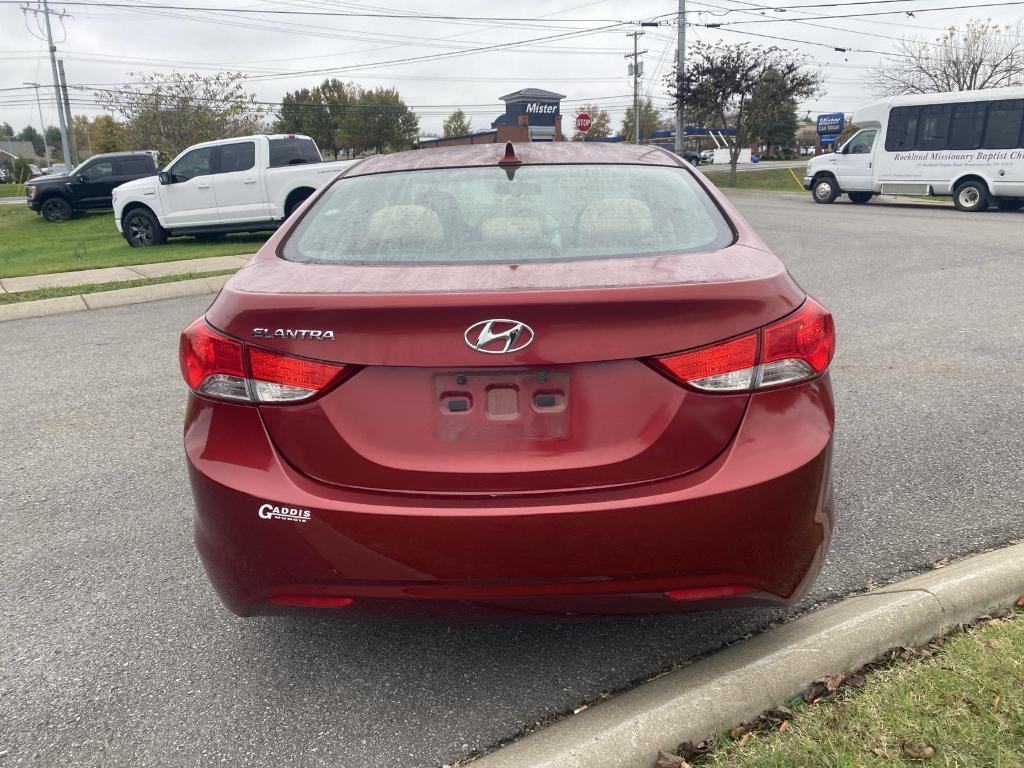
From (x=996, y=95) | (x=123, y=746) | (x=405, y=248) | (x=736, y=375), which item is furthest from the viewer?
(x=996, y=95)

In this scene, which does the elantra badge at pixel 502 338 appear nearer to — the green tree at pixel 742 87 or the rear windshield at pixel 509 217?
the rear windshield at pixel 509 217

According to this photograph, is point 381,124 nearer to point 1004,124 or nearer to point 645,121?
point 645,121

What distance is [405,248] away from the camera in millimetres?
2551

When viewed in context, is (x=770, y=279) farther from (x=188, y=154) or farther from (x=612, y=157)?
(x=188, y=154)

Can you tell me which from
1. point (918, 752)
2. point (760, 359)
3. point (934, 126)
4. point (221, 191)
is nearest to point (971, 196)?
point (934, 126)

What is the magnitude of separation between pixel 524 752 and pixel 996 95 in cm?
2266

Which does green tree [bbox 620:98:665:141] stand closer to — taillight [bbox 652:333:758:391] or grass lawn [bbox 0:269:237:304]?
grass lawn [bbox 0:269:237:304]

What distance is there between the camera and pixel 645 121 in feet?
313

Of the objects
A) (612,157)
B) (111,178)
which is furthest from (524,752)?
(111,178)

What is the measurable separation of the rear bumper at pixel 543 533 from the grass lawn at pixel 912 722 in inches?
13.5

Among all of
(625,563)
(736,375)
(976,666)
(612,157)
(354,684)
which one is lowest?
(354,684)

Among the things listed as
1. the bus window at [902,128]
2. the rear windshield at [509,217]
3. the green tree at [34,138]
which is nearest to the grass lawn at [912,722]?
the rear windshield at [509,217]

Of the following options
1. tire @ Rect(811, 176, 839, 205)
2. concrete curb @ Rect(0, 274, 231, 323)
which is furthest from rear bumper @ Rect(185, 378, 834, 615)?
tire @ Rect(811, 176, 839, 205)

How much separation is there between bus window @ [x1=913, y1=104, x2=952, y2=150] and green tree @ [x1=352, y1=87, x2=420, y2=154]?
66.7 metres
